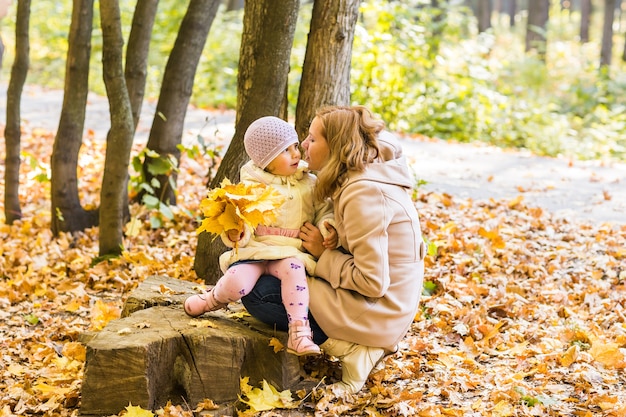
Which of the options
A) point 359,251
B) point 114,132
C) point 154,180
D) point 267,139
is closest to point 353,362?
point 359,251

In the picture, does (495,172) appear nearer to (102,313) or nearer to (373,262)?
(102,313)

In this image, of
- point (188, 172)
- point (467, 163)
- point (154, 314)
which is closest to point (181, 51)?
point (188, 172)

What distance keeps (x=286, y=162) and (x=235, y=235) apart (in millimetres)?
460

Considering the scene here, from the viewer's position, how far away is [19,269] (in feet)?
20.0

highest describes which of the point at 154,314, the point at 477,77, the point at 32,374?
the point at 477,77

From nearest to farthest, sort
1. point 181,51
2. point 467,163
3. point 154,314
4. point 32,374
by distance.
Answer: point 154,314
point 32,374
point 181,51
point 467,163

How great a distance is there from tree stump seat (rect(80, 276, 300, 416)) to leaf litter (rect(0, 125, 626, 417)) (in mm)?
99

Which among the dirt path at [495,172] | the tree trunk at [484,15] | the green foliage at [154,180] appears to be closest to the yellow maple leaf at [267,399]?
the green foliage at [154,180]

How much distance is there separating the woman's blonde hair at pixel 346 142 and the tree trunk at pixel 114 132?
2.69 m

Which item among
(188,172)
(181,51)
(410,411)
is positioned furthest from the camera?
(188,172)

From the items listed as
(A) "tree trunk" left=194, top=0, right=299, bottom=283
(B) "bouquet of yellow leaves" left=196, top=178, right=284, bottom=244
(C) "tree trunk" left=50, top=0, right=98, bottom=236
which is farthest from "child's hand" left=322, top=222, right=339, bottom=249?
(C) "tree trunk" left=50, top=0, right=98, bottom=236

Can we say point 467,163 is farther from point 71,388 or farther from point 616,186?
point 71,388

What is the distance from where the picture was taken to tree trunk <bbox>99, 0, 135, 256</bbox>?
18.3 feet

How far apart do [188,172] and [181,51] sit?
2.15 meters
